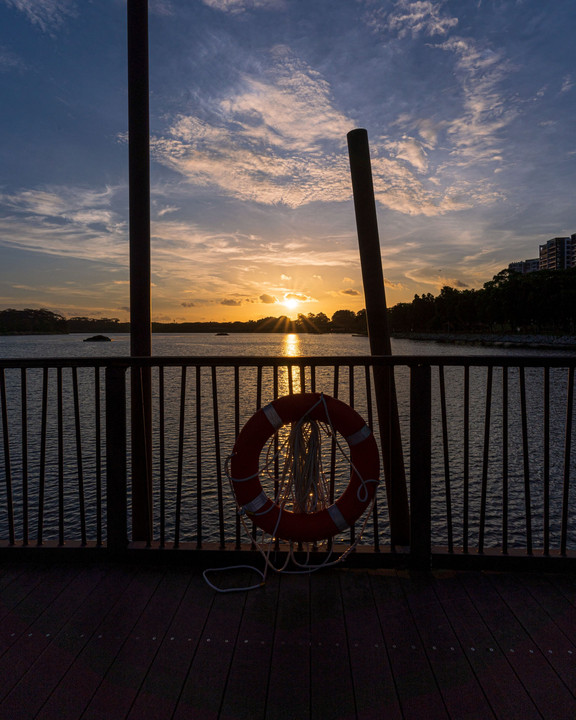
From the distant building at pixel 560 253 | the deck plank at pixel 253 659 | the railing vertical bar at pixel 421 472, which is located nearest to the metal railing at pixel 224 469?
the railing vertical bar at pixel 421 472

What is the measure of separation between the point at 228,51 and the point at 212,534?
21.4 ft

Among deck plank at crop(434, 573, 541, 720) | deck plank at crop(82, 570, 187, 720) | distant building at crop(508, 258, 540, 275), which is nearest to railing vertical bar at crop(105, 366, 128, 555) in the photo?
deck plank at crop(82, 570, 187, 720)

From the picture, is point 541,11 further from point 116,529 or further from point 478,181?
point 478,181

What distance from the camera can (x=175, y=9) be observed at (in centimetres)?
400

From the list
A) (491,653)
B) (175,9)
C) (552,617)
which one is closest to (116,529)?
(491,653)

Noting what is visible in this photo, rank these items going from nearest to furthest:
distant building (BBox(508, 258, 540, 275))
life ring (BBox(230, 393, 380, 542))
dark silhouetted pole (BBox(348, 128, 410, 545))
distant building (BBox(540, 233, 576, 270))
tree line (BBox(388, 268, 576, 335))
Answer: life ring (BBox(230, 393, 380, 542)) < dark silhouetted pole (BBox(348, 128, 410, 545)) < tree line (BBox(388, 268, 576, 335)) < distant building (BBox(540, 233, 576, 270)) < distant building (BBox(508, 258, 540, 275))

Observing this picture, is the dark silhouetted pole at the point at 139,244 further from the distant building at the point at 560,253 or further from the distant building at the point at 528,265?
the distant building at the point at 528,265

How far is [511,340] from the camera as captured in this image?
202ft

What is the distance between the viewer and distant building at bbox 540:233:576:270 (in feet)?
379

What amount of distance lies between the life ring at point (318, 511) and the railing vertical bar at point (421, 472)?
0.26 metres

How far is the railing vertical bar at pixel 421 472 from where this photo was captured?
2178 mm

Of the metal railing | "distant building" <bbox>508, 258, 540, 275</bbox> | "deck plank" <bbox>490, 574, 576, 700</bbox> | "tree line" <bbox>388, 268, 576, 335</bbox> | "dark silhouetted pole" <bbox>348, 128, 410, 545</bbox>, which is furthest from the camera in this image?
"distant building" <bbox>508, 258, 540, 275</bbox>

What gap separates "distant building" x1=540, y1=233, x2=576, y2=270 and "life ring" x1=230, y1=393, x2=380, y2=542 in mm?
128600

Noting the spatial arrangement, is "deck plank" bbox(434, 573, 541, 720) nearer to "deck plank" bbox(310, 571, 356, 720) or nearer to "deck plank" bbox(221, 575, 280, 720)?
"deck plank" bbox(310, 571, 356, 720)
